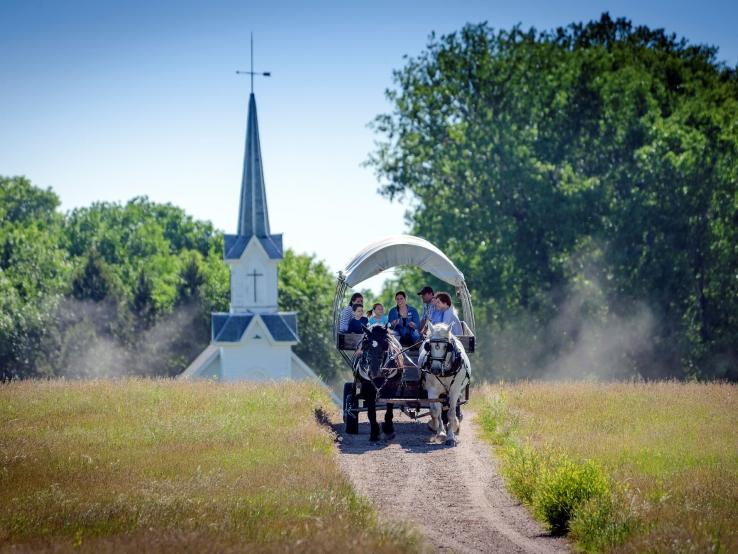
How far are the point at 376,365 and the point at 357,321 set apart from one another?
2432mm

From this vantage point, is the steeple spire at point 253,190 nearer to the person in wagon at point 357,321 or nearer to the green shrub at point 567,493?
the person in wagon at point 357,321

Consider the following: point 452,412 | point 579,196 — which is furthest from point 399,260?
point 579,196

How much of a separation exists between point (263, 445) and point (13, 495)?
15.4 feet

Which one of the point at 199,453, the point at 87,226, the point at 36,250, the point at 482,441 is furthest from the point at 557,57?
the point at 87,226

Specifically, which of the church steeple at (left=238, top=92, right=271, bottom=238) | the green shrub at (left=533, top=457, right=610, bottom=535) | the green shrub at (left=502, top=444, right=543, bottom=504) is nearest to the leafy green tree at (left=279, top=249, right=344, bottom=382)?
the church steeple at (left=238, top=92, right=271, bottom=238)

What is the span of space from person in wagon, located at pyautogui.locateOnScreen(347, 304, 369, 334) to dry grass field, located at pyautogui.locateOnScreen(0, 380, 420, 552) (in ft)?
6.05

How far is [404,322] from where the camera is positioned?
24.2m

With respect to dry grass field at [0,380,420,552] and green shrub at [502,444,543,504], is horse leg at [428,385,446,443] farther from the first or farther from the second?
green shrub at [502,444,543,504]

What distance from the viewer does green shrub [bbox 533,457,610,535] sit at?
15555mm

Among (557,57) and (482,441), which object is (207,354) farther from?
(482,441)

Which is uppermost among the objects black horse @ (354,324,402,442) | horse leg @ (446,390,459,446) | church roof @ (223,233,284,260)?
church roof @ (223,233,284,260)

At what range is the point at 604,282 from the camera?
54781 millimetres

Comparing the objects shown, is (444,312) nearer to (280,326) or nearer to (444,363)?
(444,363)

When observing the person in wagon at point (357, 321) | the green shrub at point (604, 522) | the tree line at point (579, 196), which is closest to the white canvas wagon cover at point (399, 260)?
the person in wagon at point (357, 321)
